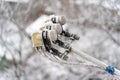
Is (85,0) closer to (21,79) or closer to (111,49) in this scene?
(111,49)

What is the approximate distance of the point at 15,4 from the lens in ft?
14.2

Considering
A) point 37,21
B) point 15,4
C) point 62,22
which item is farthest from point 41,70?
point 62,22

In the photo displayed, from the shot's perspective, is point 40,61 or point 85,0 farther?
point 40,61

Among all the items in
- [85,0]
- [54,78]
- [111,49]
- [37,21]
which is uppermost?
[85,0]

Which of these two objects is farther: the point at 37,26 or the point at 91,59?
the point at 37,26

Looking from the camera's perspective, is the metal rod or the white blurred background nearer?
the metal rod

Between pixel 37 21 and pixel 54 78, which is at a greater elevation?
pixel 37 21

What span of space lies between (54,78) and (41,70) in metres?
0.29

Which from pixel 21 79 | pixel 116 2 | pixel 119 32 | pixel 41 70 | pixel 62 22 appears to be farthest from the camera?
pixel 41 70

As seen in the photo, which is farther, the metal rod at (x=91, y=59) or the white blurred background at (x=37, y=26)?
the white blurred background at (x=37, y=26)

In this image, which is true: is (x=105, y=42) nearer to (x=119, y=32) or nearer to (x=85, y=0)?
(x=119, y=32)

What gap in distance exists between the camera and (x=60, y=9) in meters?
5.69

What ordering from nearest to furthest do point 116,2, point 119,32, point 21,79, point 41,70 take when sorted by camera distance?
point 116,2, point 21,79, point 119,32, point 41,70

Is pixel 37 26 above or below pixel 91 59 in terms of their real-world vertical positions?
below
